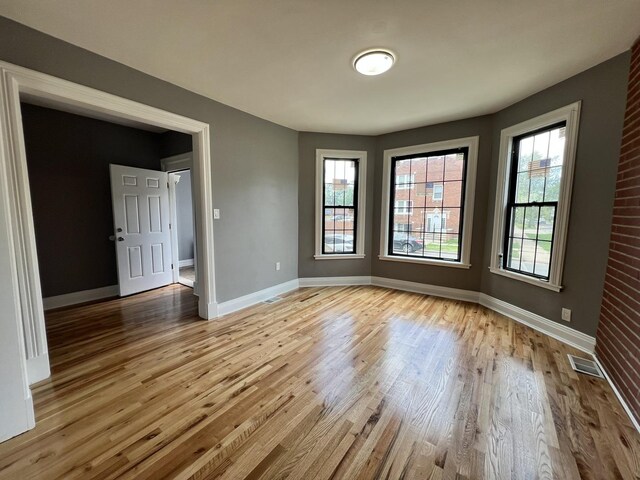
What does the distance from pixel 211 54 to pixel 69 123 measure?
9.37ft

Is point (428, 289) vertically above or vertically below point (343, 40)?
below

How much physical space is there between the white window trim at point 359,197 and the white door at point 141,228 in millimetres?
2543

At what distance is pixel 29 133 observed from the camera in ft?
10.8

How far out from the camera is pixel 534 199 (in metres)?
3.00

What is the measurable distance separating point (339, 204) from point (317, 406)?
10.7 feet

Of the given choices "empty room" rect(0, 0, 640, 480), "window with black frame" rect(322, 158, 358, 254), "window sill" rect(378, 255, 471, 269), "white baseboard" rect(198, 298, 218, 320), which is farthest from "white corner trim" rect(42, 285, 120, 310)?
"window sill" rect(378, 255, 471, 269)

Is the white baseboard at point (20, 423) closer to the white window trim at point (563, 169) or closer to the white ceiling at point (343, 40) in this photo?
the white ceiling at point (343, 40)

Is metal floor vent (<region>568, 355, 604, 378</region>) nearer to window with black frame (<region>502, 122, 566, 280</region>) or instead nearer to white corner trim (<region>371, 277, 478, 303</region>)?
window with black frame (<region>502, 122, 566, 280</region>)

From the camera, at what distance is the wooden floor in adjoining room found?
4.51 ft

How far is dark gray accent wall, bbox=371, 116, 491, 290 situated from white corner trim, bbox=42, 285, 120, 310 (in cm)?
417

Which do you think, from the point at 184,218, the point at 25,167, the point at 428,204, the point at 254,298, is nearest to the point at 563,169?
the point at 428,204

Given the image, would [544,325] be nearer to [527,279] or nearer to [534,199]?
[527,279]

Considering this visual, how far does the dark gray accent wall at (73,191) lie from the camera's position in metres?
3.40

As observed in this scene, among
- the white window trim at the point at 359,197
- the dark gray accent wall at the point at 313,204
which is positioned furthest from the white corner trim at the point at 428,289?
the white window trim at the point at 359,197
